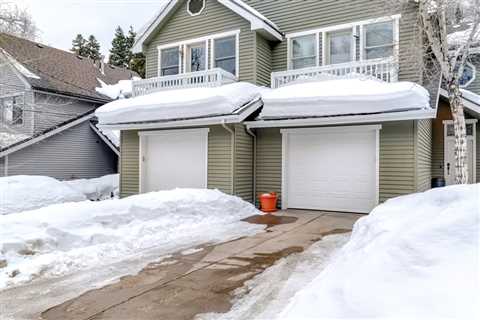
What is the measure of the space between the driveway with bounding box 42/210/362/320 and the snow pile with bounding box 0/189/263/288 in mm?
655

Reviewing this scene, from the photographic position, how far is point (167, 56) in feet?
46.9

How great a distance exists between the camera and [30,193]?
10312mm

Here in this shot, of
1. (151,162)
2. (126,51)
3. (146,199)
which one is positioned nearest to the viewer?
(146,199)

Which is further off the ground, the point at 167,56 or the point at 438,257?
the point at 167,56

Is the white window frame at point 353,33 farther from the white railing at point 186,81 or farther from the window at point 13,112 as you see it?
the window at point 13,112

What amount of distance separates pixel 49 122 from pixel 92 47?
110ft

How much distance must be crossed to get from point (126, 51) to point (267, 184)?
37.6m

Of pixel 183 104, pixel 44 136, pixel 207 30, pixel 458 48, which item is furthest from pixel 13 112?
pixel 458 48

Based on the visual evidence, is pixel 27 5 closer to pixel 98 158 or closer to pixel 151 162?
pixel 151 162

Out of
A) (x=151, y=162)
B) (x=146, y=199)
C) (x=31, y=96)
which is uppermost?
(x=31, y=96)

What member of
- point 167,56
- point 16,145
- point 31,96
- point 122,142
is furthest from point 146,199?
point 31,96

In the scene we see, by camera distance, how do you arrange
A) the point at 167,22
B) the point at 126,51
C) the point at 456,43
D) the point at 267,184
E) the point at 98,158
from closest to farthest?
1. the point at 456,43
2. the point at 267,184
3. the point at 167,22
4. the point at 98,158
5. the point at 126,51

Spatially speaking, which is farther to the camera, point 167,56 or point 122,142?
point 167,56

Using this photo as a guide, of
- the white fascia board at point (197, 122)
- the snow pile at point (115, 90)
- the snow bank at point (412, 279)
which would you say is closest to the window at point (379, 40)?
the white fascia board at point (197, 122)
